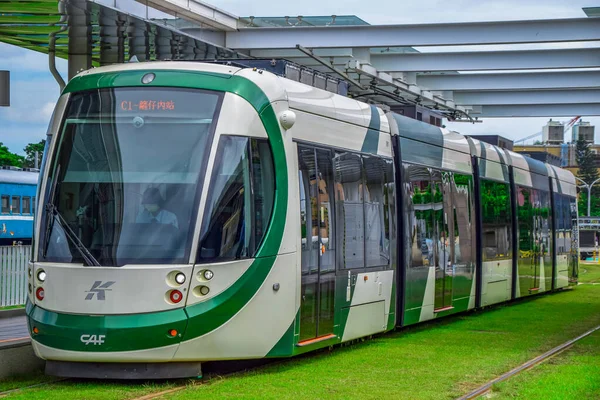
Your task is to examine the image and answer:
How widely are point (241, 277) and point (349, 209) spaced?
3109mm

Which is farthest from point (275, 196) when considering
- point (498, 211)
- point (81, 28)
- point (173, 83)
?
point (498, 211)

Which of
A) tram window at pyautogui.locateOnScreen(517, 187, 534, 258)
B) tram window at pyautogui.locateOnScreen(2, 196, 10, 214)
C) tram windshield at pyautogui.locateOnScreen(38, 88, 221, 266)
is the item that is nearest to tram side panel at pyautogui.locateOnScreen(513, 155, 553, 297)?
tram window at pyautogui.locateOnScreen(517, 187, 534, 258)

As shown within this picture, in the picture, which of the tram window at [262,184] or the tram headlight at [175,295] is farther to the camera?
the tram window at [262,184]

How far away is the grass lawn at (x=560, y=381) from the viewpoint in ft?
36.6

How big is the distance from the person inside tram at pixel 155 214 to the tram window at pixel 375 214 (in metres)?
4.31

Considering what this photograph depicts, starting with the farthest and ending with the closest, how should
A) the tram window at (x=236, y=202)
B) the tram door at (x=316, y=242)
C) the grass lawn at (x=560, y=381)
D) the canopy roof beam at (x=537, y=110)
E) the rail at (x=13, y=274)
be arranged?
1. the canopy roof beam at (x=537, y=110)
2. the rail at (x=13, y=274)
3. the tram door at (x=316, y=242)
4. the tram window at (x=236, y=202)
5. the grass lawn at (x=560, y=381)

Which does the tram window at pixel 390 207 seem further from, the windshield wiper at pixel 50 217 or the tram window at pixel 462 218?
the windshield wiper at pixel 50 217

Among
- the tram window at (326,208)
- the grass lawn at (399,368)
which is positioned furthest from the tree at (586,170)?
the tram window at (326,208)

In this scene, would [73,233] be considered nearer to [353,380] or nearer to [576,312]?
[353,380]

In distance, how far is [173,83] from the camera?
12.3 metres

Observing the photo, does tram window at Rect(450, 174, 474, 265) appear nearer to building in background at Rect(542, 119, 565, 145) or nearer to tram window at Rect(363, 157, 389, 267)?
tram window at Rect(363, 157, 389, 267)

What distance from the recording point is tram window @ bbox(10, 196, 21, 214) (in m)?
42.0

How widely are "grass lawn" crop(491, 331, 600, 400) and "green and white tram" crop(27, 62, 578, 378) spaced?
2.53 metres

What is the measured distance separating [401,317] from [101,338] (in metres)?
6.70
